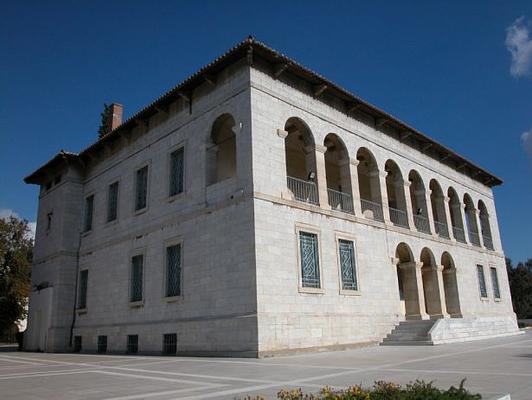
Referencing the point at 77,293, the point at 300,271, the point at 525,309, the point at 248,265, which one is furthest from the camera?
the point at 525,309

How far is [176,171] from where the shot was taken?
1834cm

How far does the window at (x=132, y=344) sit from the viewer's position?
710 inches

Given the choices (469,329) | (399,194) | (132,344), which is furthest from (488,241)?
(132,344)

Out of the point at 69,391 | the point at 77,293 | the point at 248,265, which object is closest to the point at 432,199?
the point at 248,265

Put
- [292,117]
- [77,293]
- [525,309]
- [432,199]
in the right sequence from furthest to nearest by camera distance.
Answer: [525,309], [432,199], [77,293], [292,117]

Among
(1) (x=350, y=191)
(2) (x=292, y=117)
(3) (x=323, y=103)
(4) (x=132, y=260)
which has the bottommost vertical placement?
(4) (x=132, y=260)

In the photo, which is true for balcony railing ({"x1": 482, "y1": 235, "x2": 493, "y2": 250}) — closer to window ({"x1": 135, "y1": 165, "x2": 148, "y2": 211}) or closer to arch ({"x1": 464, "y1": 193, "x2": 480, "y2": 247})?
arch ({"x1": 464, "y1": 193, "x2": 480, "y2": 247})

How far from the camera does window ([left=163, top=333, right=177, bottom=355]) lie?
52.9 feet

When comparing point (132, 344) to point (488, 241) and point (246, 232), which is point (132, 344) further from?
point (488, 241)

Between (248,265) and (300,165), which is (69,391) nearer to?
(248,265)

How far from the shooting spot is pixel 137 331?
1788 centimetres

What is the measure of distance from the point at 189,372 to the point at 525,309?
2348 inches

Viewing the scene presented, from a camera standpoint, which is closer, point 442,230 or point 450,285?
point 450,285

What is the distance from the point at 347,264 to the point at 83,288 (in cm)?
1320
